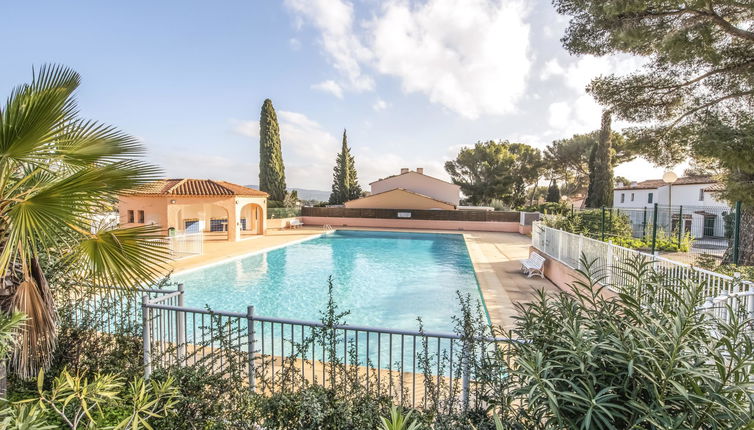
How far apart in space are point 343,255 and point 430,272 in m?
5.59

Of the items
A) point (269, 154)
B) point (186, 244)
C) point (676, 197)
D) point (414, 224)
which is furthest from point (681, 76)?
point (269, 154)

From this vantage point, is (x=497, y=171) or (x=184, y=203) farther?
(x=497, y=171)

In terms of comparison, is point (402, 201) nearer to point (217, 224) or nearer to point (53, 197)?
point (217, 224)

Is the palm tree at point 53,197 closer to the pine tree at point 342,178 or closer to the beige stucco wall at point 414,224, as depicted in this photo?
the beige stucco wall at point 414,224

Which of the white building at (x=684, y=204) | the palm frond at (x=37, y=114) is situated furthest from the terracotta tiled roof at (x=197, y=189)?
the white building at (x=684, y=204)

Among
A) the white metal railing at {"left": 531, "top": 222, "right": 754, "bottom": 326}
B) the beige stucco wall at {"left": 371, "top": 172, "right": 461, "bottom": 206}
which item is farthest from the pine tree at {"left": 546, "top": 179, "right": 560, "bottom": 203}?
the white metal railing at {"left": 531, "top": 222, "right": 754, "bottom": 326}

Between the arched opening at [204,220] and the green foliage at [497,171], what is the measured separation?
2817 centimetres

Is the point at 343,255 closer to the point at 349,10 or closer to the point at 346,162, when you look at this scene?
the point at 349,10

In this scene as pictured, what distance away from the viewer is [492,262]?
47.6 ft

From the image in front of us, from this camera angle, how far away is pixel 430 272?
1435 cm

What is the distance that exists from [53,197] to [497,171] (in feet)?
132

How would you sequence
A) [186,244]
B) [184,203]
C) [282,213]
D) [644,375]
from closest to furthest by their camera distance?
[644,375]
[186,244]
[184,203]
[282,213]

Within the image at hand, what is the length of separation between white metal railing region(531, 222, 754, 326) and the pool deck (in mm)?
1202

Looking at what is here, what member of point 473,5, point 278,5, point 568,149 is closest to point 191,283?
point 278,5
